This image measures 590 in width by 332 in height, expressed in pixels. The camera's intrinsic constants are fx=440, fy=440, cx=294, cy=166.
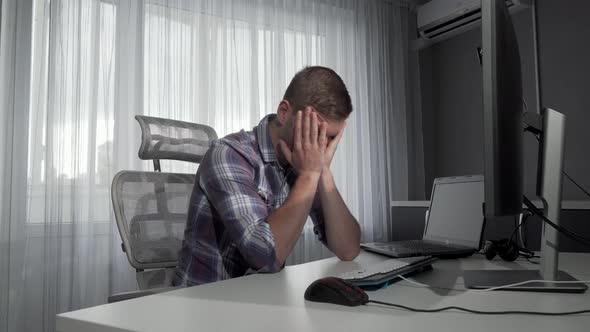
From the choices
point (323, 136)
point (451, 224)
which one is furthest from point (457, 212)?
point (323, 136)

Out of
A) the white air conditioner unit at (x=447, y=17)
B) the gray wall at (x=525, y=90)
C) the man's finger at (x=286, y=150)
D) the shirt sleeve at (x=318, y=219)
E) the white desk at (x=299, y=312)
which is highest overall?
the white air conditioner unit at (x=447, y=17)

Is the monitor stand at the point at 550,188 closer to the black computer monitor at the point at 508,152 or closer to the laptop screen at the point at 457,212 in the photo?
the black computer monitor at the point at 508,152

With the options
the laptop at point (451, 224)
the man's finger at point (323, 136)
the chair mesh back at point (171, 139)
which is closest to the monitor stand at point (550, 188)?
the laptop at point (451, 224)

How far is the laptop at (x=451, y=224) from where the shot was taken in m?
1.30

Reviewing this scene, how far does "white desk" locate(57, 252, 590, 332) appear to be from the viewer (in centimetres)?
53

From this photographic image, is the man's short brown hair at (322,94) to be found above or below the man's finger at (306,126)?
above

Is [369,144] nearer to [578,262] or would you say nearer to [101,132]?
[101,132]

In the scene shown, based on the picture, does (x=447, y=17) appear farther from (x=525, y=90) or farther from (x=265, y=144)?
(x=265, y=144)

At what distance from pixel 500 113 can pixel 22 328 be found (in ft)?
7.57

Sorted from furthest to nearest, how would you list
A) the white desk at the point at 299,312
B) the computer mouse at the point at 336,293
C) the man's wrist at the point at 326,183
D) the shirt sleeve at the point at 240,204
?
the man's wrist at the point at 326,183 < the shirt sleeve at the point at 240,204 < the computer mouse at the point at 336,293 < the white desk at the point at 299,312

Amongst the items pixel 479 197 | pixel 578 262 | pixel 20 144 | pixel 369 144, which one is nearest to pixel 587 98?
pixel 369 144

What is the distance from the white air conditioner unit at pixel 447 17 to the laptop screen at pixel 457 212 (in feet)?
6.41

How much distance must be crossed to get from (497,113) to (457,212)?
971 millimetres

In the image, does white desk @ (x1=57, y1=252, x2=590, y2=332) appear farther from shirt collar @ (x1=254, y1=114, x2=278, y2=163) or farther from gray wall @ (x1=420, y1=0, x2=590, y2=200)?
gray wall @ (x1=420, y1=0, x2=590, y2=200)
